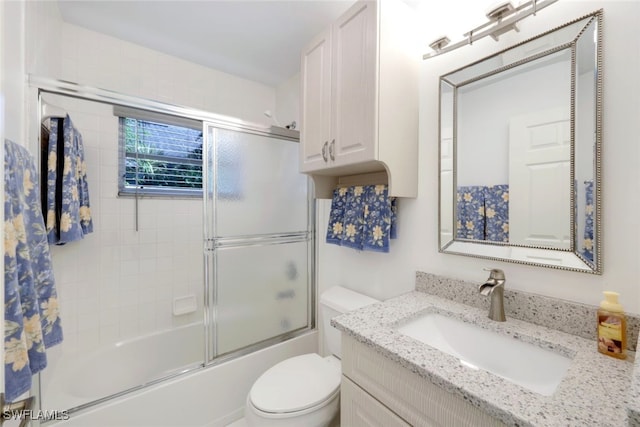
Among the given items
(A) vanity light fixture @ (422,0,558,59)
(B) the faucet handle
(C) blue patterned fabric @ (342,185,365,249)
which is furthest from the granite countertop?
(A) vanity light fixture @ (422,0,558,59)

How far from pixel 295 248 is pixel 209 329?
30.2 inches

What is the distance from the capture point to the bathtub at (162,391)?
1.35 m

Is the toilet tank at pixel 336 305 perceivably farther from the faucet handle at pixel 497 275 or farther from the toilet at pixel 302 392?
the faucet handle at pixel 497 275

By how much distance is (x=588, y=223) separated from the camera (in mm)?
881

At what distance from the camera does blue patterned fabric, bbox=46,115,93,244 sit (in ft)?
4.61

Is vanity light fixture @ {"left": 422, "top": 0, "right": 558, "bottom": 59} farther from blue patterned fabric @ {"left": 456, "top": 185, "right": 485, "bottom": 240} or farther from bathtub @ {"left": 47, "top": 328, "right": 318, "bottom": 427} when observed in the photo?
bathtub @ {"left": 47, "top": 328, "right": 318, "bottom": 427}

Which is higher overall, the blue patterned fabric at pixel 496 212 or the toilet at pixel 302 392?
the blue patterned fabric at pixel 496 212

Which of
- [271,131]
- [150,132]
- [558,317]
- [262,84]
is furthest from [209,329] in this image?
[262,84]

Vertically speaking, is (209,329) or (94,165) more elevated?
(94,165)

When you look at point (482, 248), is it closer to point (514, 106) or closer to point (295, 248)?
point (514, 106)

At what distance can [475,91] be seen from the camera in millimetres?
1159

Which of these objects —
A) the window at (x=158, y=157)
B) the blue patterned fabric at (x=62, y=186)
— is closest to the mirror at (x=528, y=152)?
the window at (x=158, y=157)

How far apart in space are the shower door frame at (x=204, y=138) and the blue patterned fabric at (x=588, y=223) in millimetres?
1529

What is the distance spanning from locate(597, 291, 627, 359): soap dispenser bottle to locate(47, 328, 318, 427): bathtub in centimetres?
168
